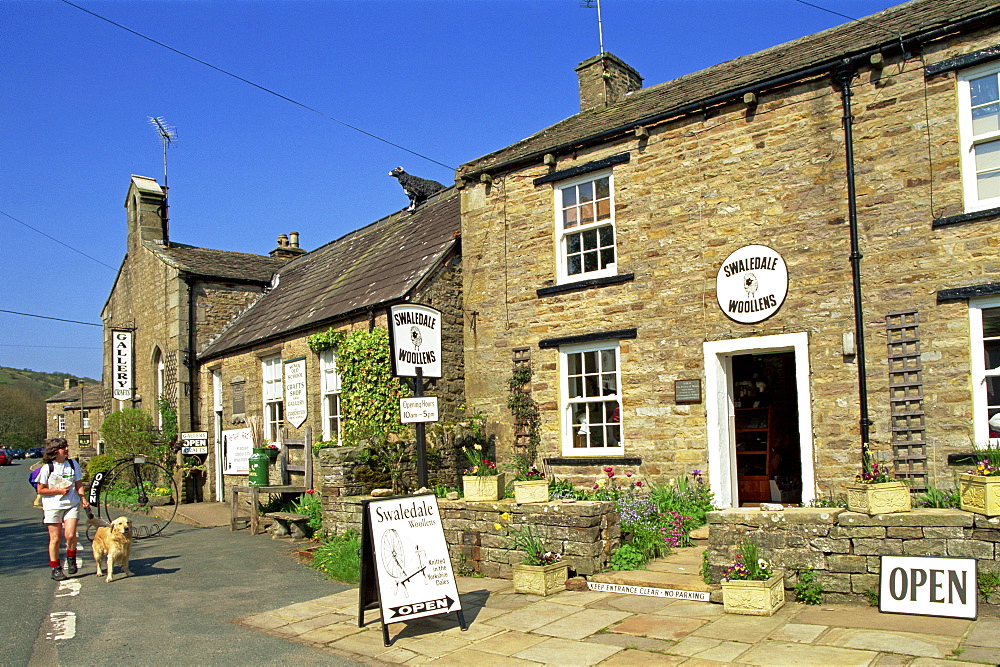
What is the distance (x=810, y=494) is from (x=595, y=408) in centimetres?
344

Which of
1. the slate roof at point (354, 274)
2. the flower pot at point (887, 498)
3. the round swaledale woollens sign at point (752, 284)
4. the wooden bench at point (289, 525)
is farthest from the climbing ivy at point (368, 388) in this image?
the flower pot at point (887, 498)

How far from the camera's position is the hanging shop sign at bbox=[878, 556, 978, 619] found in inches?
242

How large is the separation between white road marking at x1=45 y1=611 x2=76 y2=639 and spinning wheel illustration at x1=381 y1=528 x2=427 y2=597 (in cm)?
315

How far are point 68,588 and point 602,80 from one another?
12.0 meters

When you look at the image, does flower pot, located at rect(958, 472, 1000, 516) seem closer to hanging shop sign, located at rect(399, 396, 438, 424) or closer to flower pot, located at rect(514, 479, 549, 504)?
flower pot, located at rect(514, 479, 549, 504)

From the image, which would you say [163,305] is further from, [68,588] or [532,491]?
[532,491]

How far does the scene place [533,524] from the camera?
8641 mm

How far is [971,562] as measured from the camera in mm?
6180

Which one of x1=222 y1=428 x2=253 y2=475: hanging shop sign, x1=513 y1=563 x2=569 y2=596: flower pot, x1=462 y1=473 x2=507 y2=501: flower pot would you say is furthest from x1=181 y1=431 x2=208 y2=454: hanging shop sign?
x1=513 y1=563 x2=569 y2=596: flower pot

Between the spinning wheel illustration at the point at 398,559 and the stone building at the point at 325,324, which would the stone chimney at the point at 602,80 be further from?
the spinning wheel illustration at the point at 398,559

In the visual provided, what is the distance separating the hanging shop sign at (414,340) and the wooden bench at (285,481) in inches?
277

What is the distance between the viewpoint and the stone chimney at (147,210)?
945 inches

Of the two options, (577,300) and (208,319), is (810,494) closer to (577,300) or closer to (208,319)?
(577,300)

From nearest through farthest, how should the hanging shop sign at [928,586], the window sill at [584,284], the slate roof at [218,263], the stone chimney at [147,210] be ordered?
the hanging shop sign at [928,586], the window sill at [584,284], the slate roof at [218,263], the stone chimney at [147,210]
